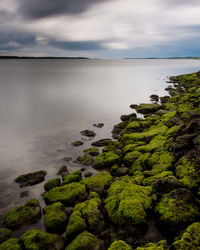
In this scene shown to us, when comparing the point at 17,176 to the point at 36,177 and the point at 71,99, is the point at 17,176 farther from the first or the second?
the point at 71,99

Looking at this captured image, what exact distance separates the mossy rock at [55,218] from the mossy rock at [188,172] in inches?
211

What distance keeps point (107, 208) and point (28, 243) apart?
10.5 ft

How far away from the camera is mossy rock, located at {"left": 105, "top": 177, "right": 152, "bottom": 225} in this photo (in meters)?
7.24

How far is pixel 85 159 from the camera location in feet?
45.4

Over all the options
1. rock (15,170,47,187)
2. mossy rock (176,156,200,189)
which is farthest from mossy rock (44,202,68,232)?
mossy rock (176,156,200,189)

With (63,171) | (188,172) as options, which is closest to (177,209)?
(188,172)

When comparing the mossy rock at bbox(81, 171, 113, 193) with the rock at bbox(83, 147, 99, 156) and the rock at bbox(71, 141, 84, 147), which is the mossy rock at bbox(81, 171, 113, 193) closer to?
the rock at bbox(83, 147, 99, 156)

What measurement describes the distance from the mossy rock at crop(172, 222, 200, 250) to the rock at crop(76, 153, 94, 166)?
27.2 ft

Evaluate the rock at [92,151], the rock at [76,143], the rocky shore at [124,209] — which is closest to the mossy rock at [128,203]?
the rocky shore at [124,209]

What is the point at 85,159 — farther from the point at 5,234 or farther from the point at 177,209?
the point at 177,209

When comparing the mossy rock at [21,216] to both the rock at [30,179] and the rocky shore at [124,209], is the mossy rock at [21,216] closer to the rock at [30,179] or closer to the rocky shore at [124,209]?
the rocky shore at [124,209]

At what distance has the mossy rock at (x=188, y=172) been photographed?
8484 mm

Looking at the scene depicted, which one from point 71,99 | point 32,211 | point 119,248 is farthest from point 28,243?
point 71,99

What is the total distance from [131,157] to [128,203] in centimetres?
526
